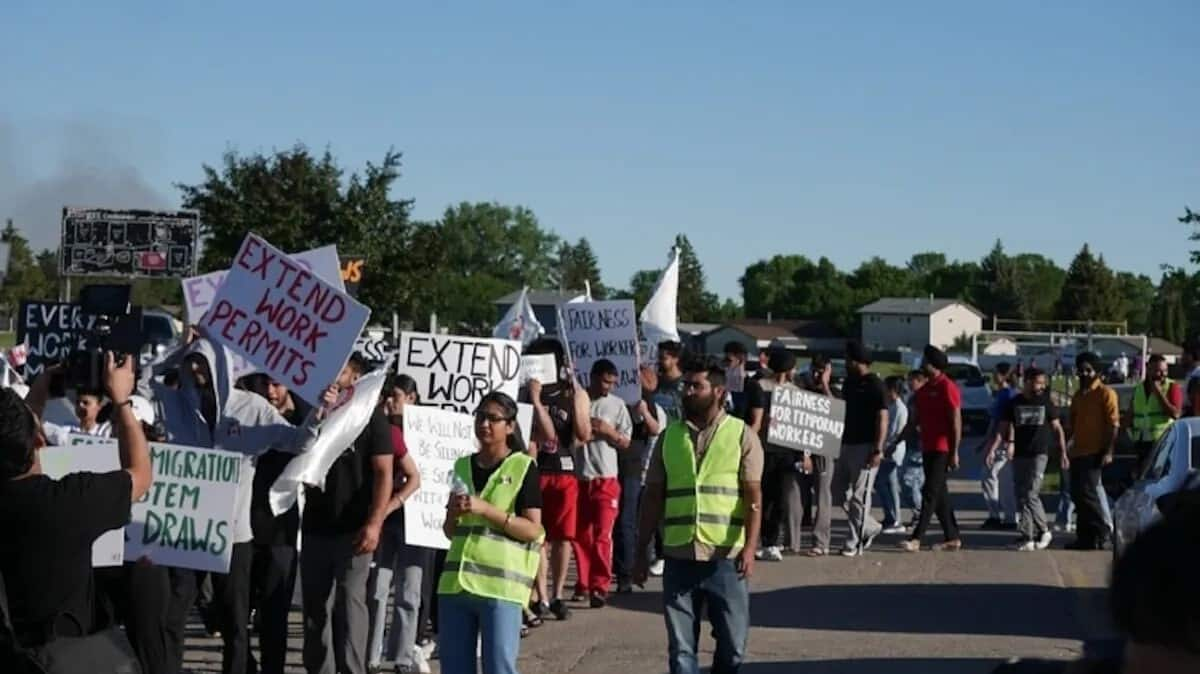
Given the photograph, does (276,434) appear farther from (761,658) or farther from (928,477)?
(928,477)

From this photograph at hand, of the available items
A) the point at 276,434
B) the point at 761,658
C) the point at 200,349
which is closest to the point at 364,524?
the point at 276,434

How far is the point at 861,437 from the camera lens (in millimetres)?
17484

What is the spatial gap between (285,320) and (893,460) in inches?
410

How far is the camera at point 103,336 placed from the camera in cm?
727

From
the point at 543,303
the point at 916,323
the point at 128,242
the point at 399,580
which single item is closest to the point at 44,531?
the point at 399,580

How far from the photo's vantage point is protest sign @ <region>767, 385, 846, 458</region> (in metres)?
16.9

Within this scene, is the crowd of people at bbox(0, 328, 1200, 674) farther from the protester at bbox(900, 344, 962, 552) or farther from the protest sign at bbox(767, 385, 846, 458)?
the protester at bbox(900, 344, 962, 552)

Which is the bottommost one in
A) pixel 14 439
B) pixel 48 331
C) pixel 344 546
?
pixel 344 546

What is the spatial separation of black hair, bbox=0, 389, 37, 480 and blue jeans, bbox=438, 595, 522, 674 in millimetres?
3011

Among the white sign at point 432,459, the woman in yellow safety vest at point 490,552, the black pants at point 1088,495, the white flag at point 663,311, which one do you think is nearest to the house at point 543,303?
the white flag at point 663,311

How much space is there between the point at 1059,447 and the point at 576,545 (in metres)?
6.45

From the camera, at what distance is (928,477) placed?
1778cm

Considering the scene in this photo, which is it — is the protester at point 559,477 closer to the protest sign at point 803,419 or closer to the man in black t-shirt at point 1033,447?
the protest sign at point 803,419

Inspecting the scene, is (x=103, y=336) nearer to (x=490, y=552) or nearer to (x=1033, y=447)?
(x=490, y=552)
